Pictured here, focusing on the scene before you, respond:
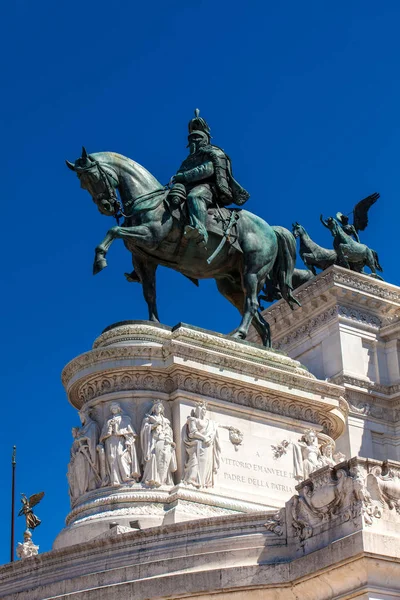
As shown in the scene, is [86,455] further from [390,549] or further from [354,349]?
[354,349]

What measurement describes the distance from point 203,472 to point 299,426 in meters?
2.93

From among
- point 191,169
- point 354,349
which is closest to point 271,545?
point 191,169

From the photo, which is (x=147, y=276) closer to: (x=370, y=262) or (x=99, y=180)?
(x=99, y=180)

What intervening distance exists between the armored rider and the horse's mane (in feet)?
1.77

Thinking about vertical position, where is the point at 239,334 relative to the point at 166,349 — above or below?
above

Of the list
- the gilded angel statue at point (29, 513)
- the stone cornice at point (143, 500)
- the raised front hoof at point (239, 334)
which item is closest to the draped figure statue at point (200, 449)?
the stone cornice at point (143, 500)

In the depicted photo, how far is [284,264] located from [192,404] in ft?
17.8

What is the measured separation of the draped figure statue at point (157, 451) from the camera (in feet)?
65.9

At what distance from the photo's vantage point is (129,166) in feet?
78.6

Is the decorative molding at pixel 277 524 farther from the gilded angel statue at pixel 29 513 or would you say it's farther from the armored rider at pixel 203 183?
the gilded angel statue at pixel 29 513

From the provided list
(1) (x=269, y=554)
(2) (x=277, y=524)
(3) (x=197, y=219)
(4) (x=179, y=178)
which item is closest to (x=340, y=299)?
(4) (x=179, y=178)

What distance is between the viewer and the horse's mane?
23.8 m

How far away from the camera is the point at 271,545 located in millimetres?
15867

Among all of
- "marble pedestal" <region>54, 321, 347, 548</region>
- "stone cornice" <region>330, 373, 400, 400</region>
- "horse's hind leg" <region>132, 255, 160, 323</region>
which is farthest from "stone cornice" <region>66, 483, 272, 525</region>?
"stone cornice" <region>330, 373, 400, 400</region>
